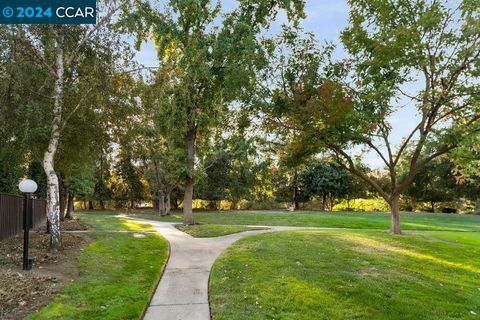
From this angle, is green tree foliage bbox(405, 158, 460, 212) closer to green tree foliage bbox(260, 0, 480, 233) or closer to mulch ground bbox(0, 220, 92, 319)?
green tree foliage bbox(260, 0, 480, 233)

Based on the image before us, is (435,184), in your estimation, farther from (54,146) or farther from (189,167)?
(54,146)

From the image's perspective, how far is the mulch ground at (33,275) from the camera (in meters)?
5.97

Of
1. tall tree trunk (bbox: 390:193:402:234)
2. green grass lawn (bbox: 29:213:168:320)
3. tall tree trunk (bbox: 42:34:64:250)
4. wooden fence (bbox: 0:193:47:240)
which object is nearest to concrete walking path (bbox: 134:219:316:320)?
green grass lawn (bbox: 29:213:168:320)

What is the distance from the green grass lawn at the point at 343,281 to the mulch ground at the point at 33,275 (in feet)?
9.38

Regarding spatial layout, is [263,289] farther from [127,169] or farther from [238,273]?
[127,169]

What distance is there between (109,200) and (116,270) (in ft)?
140

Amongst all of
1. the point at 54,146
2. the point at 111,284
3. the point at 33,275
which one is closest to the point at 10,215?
the point at 54,146

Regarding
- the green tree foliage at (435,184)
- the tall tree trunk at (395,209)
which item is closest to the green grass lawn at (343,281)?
the tall tree trunk at (395,209)

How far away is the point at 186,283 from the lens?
7.67 meters

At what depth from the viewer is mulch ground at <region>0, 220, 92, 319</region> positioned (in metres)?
5.97

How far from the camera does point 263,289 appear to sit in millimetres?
7012

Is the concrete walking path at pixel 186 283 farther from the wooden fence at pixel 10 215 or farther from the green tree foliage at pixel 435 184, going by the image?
the green tree foliage at pixel 435 184

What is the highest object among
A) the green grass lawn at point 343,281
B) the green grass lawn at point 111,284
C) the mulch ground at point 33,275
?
the mulch ground at point 33,275

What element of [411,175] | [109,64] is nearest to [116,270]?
[109,64]
